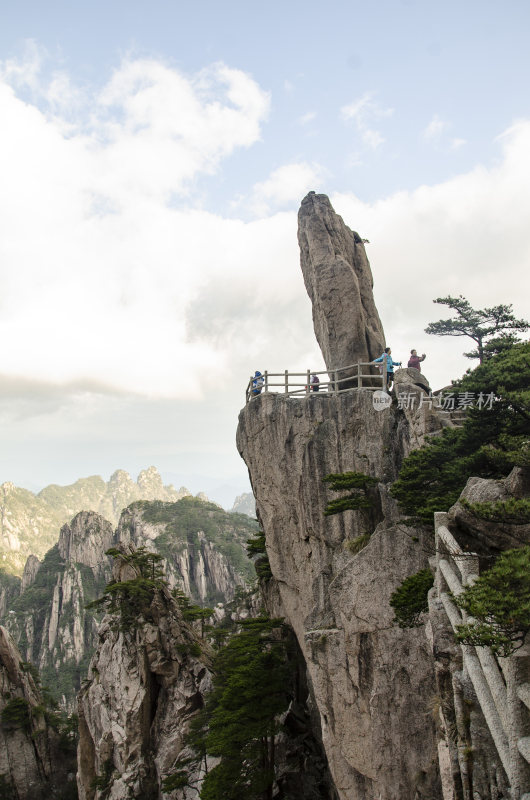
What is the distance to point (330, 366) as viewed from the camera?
25.7 m

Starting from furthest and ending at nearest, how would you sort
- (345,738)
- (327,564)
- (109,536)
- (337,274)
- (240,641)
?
(109,536), (337,274), (240,641), (327,564), (345,738)

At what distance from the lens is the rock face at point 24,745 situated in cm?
3800

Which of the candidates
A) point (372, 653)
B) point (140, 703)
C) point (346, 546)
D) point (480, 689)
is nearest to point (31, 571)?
A: point (140, 703)

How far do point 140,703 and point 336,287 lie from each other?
27.6 metres

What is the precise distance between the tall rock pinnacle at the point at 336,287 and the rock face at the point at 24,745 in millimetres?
36457

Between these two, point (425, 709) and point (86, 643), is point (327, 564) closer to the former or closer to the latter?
point (425, 709)

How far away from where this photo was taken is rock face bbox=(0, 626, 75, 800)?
3800cm

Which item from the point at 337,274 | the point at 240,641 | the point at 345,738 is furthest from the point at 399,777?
the point at 337,274

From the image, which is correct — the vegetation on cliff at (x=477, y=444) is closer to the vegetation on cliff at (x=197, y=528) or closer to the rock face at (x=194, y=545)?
the rock face at (x=194, y=545)

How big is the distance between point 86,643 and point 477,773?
113 meters

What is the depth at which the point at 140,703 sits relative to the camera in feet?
102

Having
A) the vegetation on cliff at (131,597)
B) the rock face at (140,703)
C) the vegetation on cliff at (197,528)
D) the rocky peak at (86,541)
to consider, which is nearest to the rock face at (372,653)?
the rock face at (140,703)

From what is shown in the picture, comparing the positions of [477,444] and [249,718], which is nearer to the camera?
[477,444]

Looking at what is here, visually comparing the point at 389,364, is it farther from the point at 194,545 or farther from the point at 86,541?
the point at 86,541
